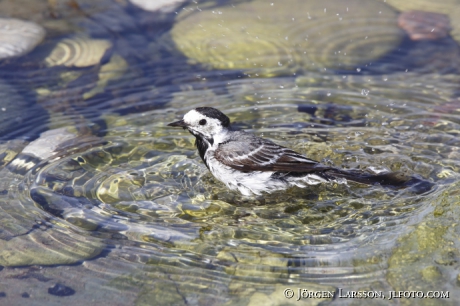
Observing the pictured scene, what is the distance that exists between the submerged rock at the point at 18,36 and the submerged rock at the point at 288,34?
228 centimetres

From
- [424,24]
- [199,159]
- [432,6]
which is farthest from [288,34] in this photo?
[199,159]

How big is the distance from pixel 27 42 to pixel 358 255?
6.79m

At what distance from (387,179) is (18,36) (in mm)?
6459

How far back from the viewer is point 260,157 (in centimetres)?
620

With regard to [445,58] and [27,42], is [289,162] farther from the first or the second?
[27,42]

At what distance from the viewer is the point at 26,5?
1028 cm

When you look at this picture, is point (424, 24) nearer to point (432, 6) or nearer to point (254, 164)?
point (432, 6)

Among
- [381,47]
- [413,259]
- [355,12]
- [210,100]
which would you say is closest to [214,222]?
[413,259]

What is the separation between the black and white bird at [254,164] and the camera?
5973 millimetres

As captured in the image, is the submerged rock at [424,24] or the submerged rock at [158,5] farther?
the submerged rock at [158,5]

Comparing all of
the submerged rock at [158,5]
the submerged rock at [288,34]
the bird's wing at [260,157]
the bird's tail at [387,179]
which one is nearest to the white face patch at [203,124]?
the bird's wing at [260,157]

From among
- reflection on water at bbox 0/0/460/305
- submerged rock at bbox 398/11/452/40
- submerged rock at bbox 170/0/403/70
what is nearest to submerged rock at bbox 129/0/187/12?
reflection on water at bbox 0/0/460/305

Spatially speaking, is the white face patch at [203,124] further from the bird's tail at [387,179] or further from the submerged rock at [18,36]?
the submerged rock at [18,36]

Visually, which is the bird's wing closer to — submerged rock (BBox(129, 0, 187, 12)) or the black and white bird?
the black and white bird
